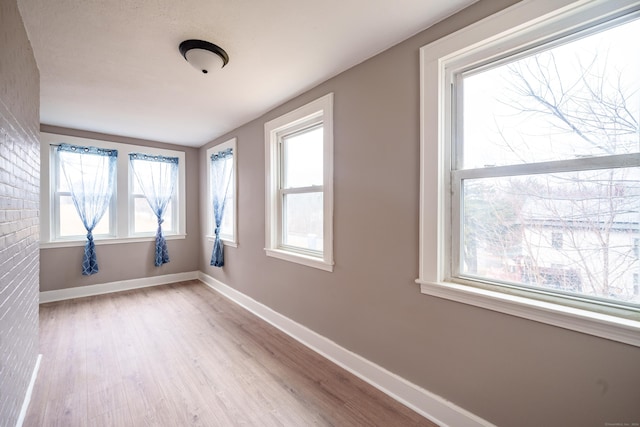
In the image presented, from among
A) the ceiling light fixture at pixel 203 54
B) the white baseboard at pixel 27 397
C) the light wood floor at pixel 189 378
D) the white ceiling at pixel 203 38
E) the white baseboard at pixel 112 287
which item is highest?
the white ceiling at pixel 203 38

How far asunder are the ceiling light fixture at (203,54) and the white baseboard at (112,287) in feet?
12.6

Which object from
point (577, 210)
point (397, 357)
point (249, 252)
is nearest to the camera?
point (577, 210)

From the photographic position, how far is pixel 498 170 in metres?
1.47

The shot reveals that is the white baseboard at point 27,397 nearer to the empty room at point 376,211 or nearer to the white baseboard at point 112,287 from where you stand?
the empty room at point 376,211

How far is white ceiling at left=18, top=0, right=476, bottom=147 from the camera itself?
1539 mm

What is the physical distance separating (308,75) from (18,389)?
9.47ft

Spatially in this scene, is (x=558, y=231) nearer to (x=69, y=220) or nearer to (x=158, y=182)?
(x=158, y=182)

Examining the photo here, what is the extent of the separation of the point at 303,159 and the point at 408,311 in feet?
5.78

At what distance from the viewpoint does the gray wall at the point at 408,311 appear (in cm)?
121

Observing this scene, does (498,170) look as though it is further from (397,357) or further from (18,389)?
(18,389)

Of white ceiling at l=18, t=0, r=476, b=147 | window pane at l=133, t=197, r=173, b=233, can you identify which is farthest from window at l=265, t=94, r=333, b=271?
window pane at l=133, t=197, r=173, b=233

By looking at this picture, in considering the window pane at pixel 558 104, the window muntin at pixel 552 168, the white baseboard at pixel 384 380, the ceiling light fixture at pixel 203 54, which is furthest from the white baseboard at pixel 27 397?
the window pane at pixel 558 104

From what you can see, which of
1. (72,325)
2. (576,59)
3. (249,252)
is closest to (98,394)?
(72,325)

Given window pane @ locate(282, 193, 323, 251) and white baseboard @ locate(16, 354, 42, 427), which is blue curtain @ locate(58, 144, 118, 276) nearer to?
white baseboard @ locate(16, 354, 42, 427)
